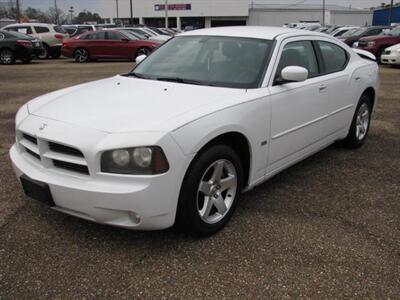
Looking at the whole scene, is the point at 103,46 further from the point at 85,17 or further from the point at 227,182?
the point at 85,17

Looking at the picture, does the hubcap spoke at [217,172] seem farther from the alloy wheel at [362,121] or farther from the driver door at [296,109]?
the alloy wheel at [362,121]

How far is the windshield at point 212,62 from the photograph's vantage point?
3.96m

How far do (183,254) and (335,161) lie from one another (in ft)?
9.17

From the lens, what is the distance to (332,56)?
5145 mm

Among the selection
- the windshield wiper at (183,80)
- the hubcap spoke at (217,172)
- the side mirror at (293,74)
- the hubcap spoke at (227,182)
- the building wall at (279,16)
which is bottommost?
the hubcap spoke at (227,182)

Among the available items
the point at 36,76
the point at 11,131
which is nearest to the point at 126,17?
the point at 36,76

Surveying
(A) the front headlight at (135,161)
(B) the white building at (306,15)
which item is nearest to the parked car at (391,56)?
(A) the front headlight at (135,161)

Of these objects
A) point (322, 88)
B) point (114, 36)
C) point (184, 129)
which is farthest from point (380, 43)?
point (184, 129)

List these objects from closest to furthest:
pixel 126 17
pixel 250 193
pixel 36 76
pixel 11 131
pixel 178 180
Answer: pixel 178 180, pixel 250 193, pixel 11 131, pixel 36 76, pixel 126 17

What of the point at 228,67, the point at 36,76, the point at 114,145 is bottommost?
the point at 36,76

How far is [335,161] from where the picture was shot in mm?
5363

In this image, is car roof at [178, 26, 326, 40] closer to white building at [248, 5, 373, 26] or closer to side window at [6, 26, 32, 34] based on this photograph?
side window at [6, 26, 32, 34]

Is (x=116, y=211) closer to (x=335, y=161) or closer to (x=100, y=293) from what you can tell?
(x=100, y=293)

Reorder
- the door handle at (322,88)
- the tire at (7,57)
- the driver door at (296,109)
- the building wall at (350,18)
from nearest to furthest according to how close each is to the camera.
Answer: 1. the driver door at (296,109)
2. the door handle at (322,88)
3. the tire at (7,57)
4. the building wall at (350,18)
